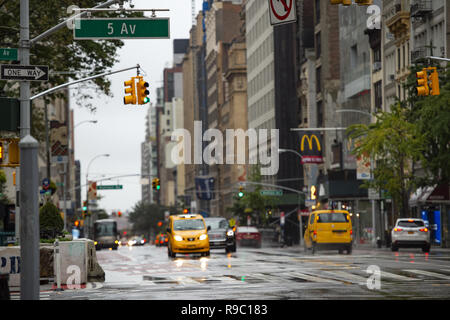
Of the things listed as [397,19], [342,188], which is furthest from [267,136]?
[397,19]

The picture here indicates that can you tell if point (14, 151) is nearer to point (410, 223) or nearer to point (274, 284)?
point (274, 284)

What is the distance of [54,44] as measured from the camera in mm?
37219

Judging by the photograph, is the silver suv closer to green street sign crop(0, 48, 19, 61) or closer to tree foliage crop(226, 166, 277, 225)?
green street sign crop(0, 48, 19, 61)

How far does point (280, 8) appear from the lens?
22.4 m

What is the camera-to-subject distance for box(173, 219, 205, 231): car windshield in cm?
4450

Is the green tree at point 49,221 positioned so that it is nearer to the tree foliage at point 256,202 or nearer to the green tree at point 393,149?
the green tree at point 393,149

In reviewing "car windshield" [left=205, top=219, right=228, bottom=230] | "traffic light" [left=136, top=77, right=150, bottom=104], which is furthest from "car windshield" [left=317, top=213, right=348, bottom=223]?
"traffic light" [left=136, top=77, right=150, bottom=104]

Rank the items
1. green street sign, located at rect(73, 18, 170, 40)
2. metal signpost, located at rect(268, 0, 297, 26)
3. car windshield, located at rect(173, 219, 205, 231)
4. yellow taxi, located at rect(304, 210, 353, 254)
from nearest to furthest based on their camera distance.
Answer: green street sign, located at rect(73, 18, 170, 40) < metal signpost, located at rect(268, 0, 297, 26) < car windshield, located at rect(173, 219, 205, 231) < yellow taxi, located at rect(304, 210, 353, 254)

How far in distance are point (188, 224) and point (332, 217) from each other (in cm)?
A: 651

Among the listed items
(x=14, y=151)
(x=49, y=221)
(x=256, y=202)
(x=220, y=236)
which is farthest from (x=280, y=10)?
(x=256, y=202)

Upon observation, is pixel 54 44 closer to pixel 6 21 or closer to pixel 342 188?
pixel 6 21

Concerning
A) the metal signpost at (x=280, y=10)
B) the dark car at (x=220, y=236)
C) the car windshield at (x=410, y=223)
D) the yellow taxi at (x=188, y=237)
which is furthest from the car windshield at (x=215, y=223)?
the metal signpost at (x=280, y=10)

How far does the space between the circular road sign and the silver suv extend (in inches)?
1120
